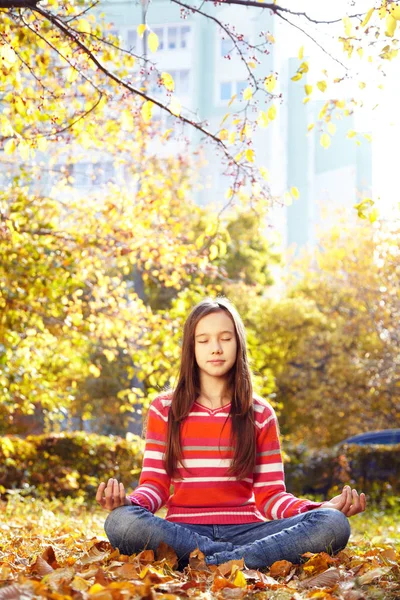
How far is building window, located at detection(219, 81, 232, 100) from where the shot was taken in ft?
120

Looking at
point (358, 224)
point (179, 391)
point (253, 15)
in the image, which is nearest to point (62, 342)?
point (179, 391)

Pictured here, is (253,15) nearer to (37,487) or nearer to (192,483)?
(37,487)

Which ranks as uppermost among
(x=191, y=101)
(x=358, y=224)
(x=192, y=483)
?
(x=191, y=101)

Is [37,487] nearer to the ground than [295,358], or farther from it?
nearer to the ground

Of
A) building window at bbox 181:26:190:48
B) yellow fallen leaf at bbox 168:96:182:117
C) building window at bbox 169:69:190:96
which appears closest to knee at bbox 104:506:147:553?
yellow fallen leaf at bbox 168:96:182:117

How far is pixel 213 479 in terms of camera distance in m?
3.61

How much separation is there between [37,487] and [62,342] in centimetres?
228

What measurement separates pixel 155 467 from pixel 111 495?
0.49 metres

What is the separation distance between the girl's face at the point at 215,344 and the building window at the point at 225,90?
33.6 m

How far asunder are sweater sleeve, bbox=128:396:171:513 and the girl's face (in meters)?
0.26

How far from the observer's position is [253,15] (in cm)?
3678

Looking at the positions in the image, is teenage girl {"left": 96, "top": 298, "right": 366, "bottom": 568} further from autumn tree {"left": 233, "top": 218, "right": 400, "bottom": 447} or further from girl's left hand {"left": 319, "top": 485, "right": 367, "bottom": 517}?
autumn tree {"left": 233, "top": 218, "right": 400, "bottom": 447}

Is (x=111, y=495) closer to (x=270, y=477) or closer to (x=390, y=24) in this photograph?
(x=270, y=477)

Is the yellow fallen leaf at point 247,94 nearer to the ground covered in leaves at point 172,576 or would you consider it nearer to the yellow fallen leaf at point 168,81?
the yellow fallen leaf at point 168,81
